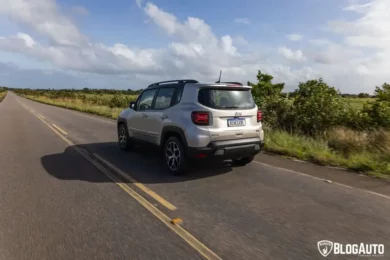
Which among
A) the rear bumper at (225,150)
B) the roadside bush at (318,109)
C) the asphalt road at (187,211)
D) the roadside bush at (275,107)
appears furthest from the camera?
the roadside bush at (275,107)

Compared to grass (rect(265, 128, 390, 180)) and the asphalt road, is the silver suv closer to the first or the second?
the asphalt road

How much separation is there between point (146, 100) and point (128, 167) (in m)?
1.82

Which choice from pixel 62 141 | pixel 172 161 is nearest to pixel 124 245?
pixel 172 161

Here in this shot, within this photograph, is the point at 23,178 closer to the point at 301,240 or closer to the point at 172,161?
the point at 172,161

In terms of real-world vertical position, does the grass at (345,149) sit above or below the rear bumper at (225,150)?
below

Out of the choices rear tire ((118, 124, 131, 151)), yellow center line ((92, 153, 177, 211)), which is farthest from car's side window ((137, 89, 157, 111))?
yellow center line ((92, 153, 177, 211))

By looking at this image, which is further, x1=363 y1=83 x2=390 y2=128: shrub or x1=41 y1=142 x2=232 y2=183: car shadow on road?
x1=363 y1=83 x2=390 y2=128: shrub

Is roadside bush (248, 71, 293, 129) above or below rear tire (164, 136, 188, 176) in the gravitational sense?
above

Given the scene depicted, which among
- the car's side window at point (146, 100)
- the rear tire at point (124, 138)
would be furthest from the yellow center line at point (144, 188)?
the car's side window at point (146, 100)

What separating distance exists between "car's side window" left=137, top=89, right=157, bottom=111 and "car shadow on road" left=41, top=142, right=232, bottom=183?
3.61 ft

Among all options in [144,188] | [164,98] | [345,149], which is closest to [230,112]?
[164,98]

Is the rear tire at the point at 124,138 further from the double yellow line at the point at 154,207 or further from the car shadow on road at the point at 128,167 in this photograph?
the double yellow line at the point at 154,207

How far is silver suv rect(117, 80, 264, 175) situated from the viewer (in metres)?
5.52

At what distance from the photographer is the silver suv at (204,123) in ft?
18.1
